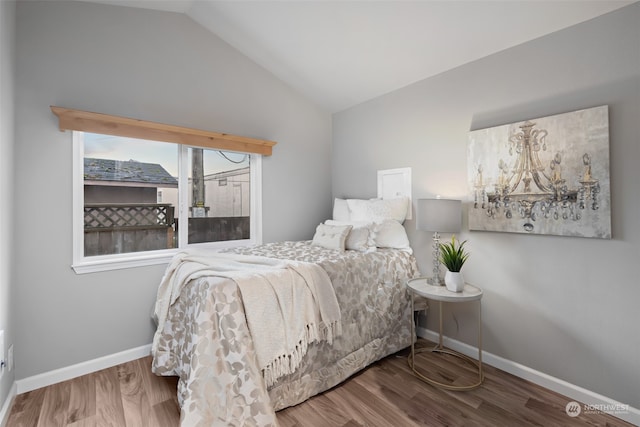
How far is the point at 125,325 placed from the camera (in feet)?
7.86

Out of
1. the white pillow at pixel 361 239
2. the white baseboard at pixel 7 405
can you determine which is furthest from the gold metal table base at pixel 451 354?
the white baseboard at pixel 7 405

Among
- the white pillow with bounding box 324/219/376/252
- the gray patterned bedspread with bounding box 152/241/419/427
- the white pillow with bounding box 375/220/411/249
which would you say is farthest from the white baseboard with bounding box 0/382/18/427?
the white pillow with bounding box 375/220/411/249

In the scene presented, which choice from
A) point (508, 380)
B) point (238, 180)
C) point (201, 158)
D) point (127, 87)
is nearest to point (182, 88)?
point (127, 87)

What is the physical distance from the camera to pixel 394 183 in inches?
121

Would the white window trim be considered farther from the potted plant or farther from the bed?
the potted plant

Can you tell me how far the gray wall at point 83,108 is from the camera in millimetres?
2023

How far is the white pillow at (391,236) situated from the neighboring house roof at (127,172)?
79.4 inches

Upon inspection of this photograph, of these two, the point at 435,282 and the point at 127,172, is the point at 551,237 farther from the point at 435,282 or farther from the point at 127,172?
the point at 127,172

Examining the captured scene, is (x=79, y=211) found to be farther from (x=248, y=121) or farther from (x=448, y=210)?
(x=448, y=210)

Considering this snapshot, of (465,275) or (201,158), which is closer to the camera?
(465,275)

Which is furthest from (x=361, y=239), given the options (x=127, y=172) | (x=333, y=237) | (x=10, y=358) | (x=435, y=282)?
(x=10, y=358)

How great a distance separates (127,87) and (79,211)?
1081 mm

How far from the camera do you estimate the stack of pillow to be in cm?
266

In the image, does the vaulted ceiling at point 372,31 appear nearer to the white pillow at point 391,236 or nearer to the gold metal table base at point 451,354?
the white pillow at point 391,236
